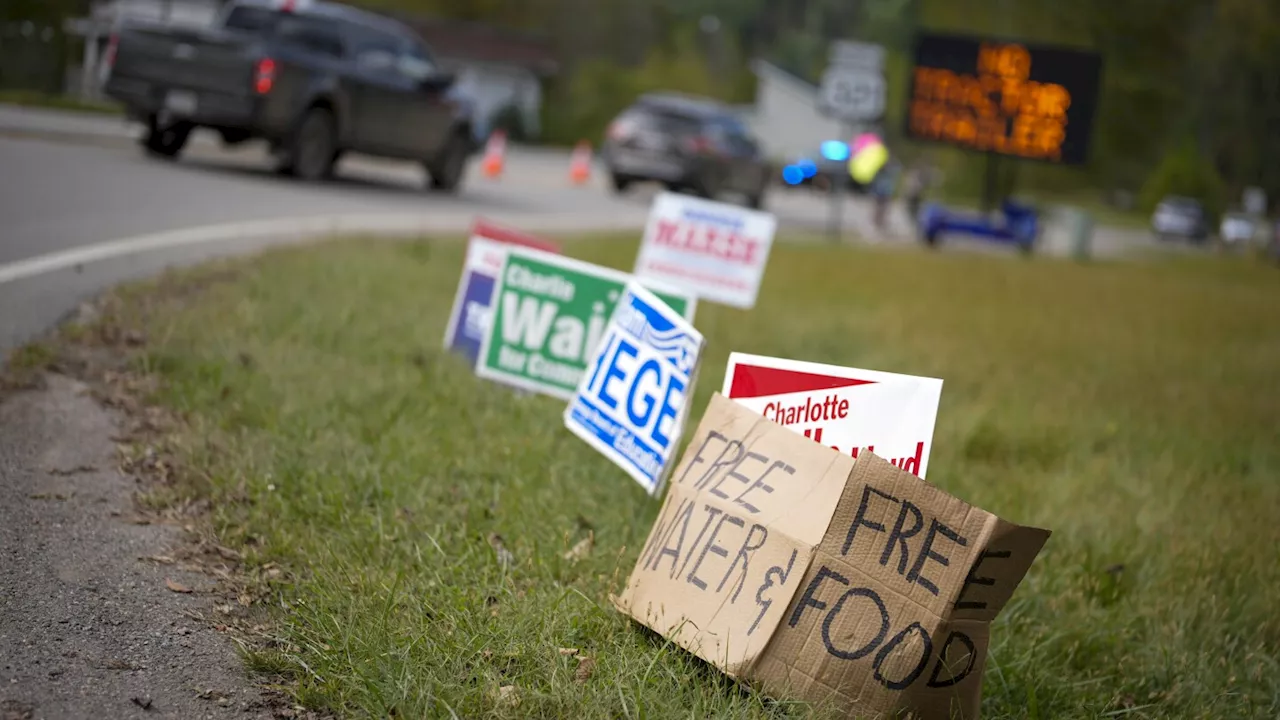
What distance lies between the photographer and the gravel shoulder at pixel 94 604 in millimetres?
3598

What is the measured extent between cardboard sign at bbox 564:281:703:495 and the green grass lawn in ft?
0.77

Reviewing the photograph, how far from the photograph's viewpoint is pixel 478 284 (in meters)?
7.96

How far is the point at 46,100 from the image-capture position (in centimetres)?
2656

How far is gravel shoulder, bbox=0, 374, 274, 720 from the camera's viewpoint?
3598 mm

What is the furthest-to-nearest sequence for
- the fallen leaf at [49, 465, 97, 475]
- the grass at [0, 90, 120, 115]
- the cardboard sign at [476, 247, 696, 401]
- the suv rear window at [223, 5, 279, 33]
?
the grass at [0, 90, 120, 115] → the suv rear window at [223, 5, 279, 33] → the cardboard sign at [476, 247, 696, 401] → the fallen leaf at [49, 465, 97, 475]

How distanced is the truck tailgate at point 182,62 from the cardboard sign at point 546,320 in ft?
32.2

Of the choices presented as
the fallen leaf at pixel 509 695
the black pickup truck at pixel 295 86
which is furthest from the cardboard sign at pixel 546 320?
the black pickup truck at pixel 295 86

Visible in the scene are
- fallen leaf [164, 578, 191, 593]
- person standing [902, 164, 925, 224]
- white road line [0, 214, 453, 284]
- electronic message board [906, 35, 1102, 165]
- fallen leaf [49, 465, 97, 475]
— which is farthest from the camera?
person standing [902, 164, 925, 224]

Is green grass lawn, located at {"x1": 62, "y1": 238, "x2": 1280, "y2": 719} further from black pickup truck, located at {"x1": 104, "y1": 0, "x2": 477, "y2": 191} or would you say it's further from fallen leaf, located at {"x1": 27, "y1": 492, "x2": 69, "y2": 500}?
black pickup truck, located at {"x1": 104, "y1": 0, "x2": 477, "y2": 191}

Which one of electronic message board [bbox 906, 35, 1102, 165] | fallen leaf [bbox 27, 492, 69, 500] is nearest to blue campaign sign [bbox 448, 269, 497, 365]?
fallen leaf [bbox 27, 492, 69, 500]

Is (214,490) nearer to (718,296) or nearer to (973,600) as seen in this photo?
(973,600)

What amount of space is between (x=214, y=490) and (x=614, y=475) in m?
1.73

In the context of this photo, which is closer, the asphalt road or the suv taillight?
the asphalt road

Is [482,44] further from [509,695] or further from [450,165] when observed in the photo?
[509,695]
